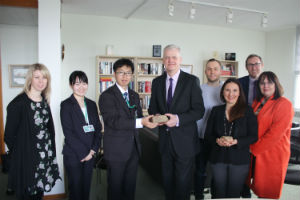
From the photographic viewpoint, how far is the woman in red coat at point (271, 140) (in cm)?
212

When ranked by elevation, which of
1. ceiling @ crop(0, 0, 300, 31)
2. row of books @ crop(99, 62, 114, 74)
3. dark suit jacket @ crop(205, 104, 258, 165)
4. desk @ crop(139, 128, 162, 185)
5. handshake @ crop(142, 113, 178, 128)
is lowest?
desk @ crop(139, 128, 162, 185)

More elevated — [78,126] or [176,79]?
[176,79]

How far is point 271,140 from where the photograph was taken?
2.13 meters

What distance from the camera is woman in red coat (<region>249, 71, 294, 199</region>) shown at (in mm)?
2121

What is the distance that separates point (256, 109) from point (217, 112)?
0.43m

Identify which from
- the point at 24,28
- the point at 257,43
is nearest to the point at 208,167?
the point at 24,28

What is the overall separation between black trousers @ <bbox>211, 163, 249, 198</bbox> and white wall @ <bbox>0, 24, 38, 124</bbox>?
430 centimetres

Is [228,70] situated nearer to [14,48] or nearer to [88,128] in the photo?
[88,128]

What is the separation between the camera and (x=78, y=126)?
86.7 inches

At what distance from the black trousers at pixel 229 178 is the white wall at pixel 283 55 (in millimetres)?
4984

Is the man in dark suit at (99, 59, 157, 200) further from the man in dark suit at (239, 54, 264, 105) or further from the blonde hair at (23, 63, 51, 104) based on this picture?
the man in dark suit at (239, 54, 264, 105)

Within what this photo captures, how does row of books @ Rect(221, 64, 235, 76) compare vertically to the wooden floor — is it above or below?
above

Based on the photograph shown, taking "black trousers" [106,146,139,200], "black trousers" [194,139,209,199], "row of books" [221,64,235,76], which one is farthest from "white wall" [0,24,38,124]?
"row of books" [221,64,235,76]

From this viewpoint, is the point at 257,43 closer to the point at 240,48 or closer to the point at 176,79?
the point at 240,48
